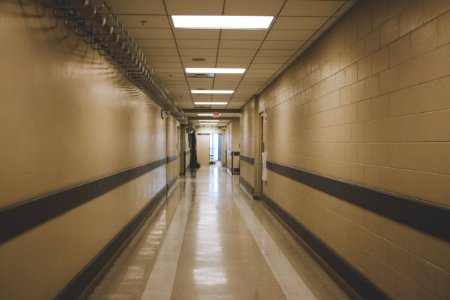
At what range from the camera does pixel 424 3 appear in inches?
95.7

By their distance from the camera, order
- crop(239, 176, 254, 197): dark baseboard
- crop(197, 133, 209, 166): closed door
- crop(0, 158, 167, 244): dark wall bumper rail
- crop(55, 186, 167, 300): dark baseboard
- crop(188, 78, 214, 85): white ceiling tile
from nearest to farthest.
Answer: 1. crop(0, 158, 167, 244): dark wall bumper rail
2. crop(55, 186, 167, 300): dark baseboard
3. crop(188, 78, 214, 85): white ceiling tile
4. crop(239, 176, 254, 197): dark baseboard
5. crop(197, 133, 209, 166): closed door

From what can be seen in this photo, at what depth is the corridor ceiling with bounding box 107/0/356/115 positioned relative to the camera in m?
3.58

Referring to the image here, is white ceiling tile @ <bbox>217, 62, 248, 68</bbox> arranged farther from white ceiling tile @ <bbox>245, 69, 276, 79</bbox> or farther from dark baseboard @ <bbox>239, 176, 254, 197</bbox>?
dark baseboard @ <bbox>239, 176, 254, 197</bbox>

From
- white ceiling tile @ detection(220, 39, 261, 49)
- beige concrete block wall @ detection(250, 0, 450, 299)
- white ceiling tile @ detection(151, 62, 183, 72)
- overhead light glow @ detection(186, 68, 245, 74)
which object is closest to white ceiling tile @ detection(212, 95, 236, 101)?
overhead light glow @ detection(186, 68, 245, 74)

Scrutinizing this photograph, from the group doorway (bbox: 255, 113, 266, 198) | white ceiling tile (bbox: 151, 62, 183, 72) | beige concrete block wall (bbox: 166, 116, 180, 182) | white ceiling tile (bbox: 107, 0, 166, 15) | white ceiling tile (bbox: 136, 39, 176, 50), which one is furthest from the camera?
beige concrete block wall (bbox: 166, 116, 180, 182)

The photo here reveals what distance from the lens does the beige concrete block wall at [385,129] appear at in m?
2.31

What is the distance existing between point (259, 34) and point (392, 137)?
223cm

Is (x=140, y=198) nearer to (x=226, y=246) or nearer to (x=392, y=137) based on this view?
(x=226, y=246)

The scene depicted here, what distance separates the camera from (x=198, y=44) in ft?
16.3

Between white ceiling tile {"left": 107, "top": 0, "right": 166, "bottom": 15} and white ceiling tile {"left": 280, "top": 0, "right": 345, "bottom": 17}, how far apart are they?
1.19 m

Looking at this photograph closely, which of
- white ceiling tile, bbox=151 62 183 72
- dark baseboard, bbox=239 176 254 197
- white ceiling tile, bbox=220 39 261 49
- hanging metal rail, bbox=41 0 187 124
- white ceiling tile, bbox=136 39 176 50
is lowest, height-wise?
dark baseboard, bbox=239 176 254 197

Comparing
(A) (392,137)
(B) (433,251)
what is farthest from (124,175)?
(B) (433,251)

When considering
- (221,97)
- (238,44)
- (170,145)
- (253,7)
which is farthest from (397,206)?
(170,145)

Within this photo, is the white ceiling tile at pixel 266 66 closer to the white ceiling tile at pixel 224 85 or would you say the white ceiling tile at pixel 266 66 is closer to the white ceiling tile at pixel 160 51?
the white ceiling tile at pixel 160 51
